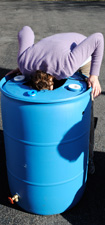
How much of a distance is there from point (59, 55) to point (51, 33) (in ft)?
20.9

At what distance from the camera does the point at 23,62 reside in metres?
1.92

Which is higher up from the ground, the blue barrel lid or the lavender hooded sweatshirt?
the lavender hooded sweatshirt

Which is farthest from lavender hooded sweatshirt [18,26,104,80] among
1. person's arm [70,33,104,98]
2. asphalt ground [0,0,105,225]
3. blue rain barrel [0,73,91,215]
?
asphalt ground [0,0,105,225]

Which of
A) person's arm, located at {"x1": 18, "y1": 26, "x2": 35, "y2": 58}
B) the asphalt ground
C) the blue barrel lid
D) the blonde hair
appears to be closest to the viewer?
the blue barrel lid

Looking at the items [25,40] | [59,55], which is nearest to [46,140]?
[59,55]

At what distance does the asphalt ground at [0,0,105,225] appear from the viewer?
221cm

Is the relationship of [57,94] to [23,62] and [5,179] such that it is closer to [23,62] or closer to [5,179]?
[23,62]

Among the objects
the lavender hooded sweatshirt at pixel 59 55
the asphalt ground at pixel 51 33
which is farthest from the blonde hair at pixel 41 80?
the asphalt ground at pixel 51 33

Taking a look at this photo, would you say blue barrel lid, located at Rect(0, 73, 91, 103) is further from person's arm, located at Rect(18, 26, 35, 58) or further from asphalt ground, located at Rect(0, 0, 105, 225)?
asphalt ground, located at Rect(0, 0, 105, 225)

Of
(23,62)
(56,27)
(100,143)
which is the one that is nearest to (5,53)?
(56,27)

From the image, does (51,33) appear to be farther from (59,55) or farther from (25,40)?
(59,55)

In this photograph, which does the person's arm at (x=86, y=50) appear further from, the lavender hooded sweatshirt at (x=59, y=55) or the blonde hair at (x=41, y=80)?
the blonde hair at (x=41, y=80)

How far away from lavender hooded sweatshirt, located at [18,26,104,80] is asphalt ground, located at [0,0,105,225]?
1157mm

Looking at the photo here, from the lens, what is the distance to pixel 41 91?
1.79m
